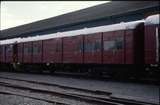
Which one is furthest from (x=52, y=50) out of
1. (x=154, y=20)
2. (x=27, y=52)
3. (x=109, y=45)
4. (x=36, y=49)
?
(x=154, y=20)

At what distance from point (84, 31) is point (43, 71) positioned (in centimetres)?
782

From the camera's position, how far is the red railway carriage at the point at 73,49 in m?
18.6

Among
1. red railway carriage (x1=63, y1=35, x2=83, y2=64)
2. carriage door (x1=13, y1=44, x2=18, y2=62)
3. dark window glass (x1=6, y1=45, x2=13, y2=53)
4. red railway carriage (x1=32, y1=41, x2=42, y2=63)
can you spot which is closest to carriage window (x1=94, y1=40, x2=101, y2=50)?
red railway carriage (x1=63, y1=35, x2=83, y2=64)

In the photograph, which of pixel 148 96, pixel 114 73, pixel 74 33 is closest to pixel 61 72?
pixel 74 33

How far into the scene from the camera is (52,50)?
2175cm

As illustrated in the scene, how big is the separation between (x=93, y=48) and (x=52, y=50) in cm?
513

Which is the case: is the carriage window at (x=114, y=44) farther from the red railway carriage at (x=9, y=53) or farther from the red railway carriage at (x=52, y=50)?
the red railway carriage at (x=9, y=53)

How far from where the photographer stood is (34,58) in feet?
78.9

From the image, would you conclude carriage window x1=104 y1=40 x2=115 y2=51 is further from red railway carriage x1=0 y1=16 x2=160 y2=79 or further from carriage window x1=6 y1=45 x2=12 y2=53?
carriage window x1=6 y1=45 x2=12 y2=53

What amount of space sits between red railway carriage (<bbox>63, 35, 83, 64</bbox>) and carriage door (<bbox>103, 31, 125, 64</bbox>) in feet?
7.64

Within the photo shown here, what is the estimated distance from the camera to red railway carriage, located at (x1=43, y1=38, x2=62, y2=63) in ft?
68.1

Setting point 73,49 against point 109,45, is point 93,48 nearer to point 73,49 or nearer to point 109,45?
point 109,45

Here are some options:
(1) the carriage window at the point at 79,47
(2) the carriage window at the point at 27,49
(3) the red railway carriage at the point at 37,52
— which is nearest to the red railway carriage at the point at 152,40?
(1) the carriage window at the point at 79,47

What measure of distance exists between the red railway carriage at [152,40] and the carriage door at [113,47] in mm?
1542
